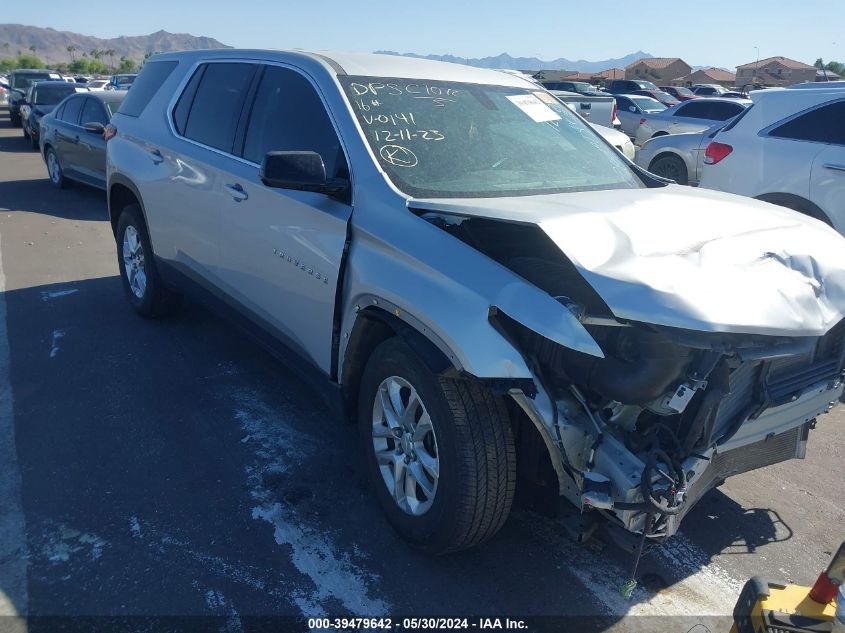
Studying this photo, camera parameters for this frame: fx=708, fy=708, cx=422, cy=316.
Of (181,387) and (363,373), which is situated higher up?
(363,373)

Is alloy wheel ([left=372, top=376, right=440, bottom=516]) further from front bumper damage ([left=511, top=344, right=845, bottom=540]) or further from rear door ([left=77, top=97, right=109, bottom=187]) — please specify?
rear door ([left=77, top=97, right=109, bottom=187])

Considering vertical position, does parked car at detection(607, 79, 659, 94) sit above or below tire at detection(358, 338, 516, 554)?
above

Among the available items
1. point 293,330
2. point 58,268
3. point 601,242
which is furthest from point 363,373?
point 58,268

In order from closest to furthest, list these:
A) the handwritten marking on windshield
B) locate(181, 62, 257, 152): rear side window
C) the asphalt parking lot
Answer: the asphalt parking lot < the handwritten marking on windshield < locate(181, 62, 257, 152): rear side window

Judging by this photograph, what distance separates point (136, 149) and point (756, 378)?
460 centimetres

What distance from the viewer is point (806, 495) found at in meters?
3.73

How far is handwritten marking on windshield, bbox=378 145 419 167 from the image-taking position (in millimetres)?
3361

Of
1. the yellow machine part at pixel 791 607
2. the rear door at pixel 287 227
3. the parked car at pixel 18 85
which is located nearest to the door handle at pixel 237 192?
the rear door at pixel 287 227

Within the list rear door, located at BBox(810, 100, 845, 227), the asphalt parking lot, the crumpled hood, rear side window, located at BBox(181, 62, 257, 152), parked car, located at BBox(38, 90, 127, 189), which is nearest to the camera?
the crumpled hood

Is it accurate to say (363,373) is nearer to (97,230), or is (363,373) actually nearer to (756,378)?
(756,378)

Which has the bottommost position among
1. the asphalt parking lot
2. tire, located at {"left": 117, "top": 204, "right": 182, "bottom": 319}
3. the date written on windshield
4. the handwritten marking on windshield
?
the asphalt parking lot

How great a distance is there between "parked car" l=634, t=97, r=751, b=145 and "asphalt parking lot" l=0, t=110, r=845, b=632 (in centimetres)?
1184

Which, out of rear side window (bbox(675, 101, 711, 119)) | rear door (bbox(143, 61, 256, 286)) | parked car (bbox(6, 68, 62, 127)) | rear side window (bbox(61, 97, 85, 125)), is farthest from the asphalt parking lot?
parked car (bbox(6, 68, 62, 127))

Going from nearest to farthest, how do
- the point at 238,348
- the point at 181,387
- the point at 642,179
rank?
→ 1. the point at 642,179
2. the point at 181,387
3. the point at 238,348
